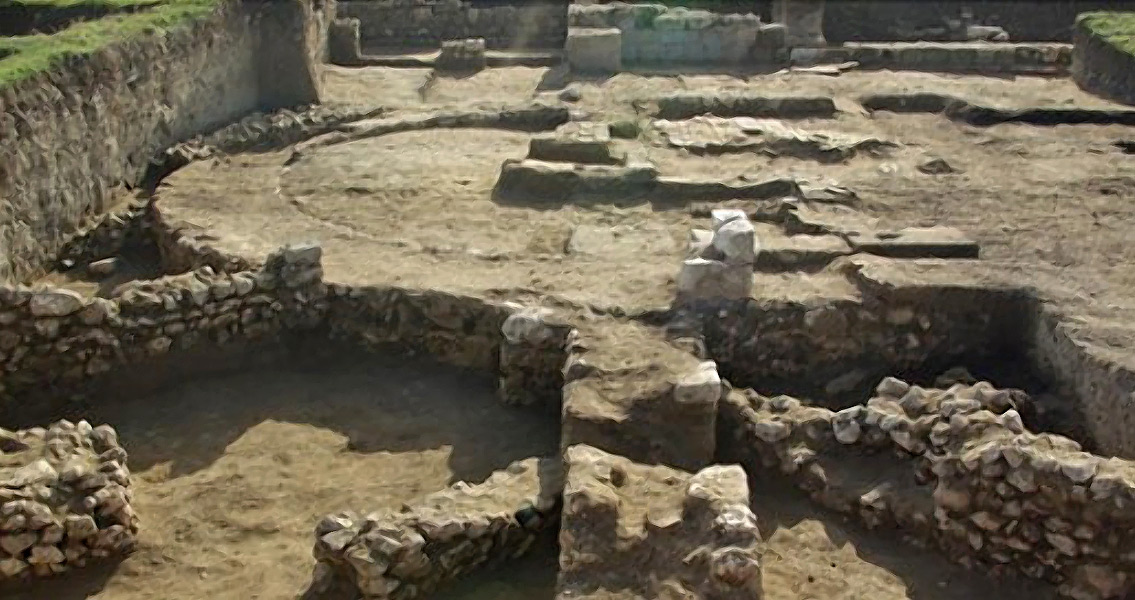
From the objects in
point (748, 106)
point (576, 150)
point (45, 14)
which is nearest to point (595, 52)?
point (748, 106)

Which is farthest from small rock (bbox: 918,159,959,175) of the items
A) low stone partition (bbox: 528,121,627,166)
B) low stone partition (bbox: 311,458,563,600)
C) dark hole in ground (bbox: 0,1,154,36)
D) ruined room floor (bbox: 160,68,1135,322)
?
dark hole in ground (bbox: 0,1,154,36)

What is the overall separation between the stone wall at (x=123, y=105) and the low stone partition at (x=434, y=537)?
14.5ft

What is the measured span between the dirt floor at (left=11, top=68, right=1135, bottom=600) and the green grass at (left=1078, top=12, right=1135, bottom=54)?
2.29 meters

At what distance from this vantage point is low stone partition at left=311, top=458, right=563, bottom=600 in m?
5.07

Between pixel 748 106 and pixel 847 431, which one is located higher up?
pixel 748 106

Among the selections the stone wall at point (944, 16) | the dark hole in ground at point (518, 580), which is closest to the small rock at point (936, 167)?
the dark hole in ground at point (518, 580)

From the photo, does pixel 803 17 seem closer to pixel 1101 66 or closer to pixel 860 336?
pixel 1101 66

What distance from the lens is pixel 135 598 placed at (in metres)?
5.43

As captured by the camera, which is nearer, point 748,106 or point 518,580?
point 518,580

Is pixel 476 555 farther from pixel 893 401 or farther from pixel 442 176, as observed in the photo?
pixel 442 176

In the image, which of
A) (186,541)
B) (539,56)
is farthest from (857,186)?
(539,56)

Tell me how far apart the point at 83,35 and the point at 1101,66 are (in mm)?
11345

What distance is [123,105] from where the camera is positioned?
392 inches

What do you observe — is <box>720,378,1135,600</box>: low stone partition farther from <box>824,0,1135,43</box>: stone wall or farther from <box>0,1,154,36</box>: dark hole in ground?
<box>824,0,1135,43</box>: stone wall
